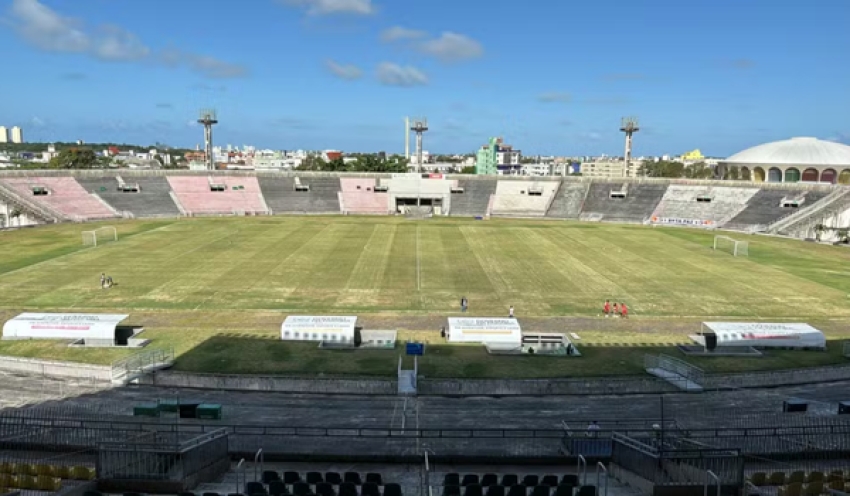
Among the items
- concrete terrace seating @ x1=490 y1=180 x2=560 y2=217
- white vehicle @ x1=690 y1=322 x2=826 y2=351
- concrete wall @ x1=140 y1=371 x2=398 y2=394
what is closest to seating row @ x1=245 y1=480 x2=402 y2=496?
concrete wall @ x1=140 y1=371 x2=398 y2=394

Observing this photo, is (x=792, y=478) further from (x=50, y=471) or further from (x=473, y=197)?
(x=473, y=197)

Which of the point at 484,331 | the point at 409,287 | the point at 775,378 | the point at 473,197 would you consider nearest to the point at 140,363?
the point at 484,331

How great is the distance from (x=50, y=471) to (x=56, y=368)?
1281 centimetres

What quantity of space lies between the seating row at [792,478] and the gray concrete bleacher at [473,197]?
76645mm

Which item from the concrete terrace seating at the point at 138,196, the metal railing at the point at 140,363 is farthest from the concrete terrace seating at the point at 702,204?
the metal railing at the point at 140,363

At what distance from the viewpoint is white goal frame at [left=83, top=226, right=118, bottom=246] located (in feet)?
193

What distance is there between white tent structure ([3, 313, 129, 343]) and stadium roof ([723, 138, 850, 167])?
102645mm

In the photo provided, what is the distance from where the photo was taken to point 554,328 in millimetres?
33625

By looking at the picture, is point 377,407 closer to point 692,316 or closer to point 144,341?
point 144,341

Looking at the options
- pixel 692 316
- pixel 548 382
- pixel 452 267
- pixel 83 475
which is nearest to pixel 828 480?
pixel 548 382

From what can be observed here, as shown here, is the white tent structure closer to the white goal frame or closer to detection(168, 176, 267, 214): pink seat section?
the white goal frame

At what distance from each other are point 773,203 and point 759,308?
171 ft

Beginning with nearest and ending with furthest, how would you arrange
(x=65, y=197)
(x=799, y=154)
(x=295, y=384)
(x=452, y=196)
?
(x=295, y=384)
(x=65, y=197)
(x=452, y=196)
(x=799, y=154)

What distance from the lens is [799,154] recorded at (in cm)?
10181
